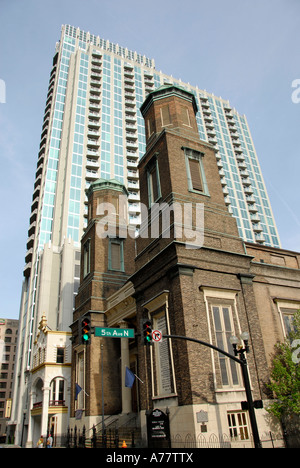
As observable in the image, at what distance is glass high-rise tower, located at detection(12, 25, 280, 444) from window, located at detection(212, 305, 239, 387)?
136ft

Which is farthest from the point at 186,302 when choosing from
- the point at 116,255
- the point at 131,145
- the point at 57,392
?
the point at 131,145

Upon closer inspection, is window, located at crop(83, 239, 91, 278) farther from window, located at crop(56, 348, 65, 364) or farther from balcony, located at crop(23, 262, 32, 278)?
balcony, located at crop(23, 262, 32, 278)

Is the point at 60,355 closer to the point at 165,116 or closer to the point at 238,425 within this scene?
the point at 238,425

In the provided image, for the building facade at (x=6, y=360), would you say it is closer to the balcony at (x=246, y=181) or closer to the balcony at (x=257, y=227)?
the balcony at (x=257, y=227)

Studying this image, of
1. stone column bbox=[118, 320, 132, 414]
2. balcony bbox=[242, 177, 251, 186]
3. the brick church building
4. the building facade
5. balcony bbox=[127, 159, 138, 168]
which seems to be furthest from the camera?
the building facade

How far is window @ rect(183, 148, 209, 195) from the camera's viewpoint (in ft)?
76.1

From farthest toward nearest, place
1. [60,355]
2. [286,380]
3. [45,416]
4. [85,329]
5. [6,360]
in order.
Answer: [6,360] → [60,355] → [45,416] → [286,380] → [85,329]

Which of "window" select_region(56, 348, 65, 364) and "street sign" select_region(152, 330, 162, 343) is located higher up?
"window" select_region(56, 348, 65, 364)

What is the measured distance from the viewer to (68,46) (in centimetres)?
8900

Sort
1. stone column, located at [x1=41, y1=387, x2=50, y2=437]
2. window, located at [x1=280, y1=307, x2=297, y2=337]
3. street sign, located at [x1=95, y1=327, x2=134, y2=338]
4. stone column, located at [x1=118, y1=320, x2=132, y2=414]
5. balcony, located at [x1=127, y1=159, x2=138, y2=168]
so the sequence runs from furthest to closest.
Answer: balcony, located at [x1=127, y1=159, x2=138, y2=168] → stone column, located at [x1=41, y1=387, x2=50, y2=437] → stone column, located at [x1=118, y1=320, x2=132, y2=414] → window, located at [x1=280, y1=307, x2=297, y2=337] → street sign, located at [x1=95, y1=327, x2=134, y2=338]

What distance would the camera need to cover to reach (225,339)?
1822cm

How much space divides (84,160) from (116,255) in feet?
144

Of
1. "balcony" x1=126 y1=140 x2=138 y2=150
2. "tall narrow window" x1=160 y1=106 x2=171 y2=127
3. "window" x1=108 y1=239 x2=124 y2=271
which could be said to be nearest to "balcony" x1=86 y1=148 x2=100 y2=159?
"balcony" x1=126 y1=140 x2=138 y2=150
